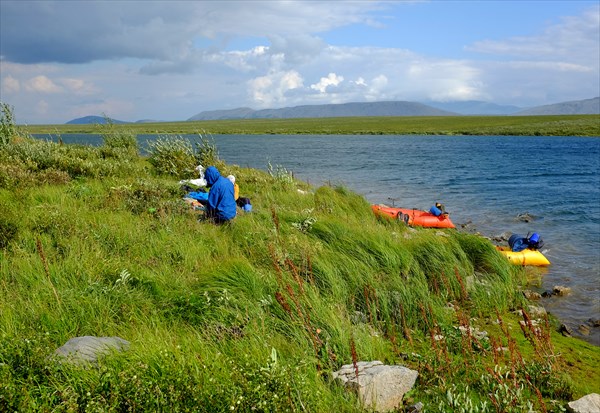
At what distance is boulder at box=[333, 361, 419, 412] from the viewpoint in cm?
412

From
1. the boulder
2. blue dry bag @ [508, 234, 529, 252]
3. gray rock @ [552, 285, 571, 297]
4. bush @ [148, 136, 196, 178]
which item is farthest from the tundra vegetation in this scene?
bush @ [148, 136, 196, 178]

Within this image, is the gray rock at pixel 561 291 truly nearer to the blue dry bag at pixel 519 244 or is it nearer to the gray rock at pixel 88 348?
the blue dry bag at pixel 519 244

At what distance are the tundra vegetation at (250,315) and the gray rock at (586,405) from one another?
0.18 meters

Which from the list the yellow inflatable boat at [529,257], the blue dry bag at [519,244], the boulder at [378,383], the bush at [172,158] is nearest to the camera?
the boulder at [378,383]

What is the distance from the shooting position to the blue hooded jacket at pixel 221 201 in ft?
32.0

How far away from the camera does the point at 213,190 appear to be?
32.7 feet

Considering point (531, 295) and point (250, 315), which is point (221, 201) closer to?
point (250, 315)

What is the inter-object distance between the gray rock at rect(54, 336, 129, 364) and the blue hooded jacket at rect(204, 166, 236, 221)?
5.57 metres

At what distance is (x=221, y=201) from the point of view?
9.84m

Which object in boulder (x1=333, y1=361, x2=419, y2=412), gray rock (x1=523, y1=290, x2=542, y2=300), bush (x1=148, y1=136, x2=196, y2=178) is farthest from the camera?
bush (x1=148, y1=136, x2=196, y2=178)

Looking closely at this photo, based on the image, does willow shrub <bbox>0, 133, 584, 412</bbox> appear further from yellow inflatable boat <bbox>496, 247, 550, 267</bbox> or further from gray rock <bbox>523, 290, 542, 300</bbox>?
yellow inflatable boat <bbox>496, 247, 550, 267</bbox>

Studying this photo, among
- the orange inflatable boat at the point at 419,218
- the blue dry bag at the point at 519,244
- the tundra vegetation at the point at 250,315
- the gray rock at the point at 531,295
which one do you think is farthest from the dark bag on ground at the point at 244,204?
the blue dry bag at the point at 519,244

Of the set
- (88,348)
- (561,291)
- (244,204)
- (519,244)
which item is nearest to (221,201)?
(244,204)

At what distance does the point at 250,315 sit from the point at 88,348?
181cm
